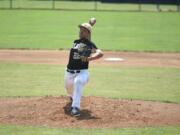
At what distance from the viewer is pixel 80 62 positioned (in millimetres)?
11203

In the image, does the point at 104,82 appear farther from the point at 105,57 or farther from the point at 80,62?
the point at 105,57

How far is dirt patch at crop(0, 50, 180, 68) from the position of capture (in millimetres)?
19859

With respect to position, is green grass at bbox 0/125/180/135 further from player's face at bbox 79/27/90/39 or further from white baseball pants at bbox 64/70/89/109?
player's face at bbox 79/27/90/39

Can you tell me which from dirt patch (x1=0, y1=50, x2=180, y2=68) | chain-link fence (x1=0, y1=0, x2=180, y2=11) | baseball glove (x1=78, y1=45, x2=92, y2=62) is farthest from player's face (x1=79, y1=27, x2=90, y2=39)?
chain-link fence (x1=0, y1=0, x2=180, y2=11)

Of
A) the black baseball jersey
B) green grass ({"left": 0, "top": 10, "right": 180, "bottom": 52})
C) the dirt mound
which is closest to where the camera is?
the dirt mound

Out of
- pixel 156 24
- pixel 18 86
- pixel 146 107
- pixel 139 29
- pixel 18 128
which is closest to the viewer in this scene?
pixel 18 128

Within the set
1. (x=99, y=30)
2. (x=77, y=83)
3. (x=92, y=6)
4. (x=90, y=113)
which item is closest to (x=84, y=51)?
(x=77, y=83)

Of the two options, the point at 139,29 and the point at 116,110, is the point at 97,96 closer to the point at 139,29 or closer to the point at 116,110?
the point at 116,110

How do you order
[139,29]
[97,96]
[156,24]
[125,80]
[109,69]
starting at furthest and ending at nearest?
[156,24] → [139,29] → [109,69] → [125,80] → [97,96]

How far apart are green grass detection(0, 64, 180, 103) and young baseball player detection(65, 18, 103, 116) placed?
2.70 metres

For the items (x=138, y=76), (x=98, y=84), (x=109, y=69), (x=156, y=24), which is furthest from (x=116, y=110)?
(x=156, y=24)

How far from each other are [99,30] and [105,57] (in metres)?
10.8

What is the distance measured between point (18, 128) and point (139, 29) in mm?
23675

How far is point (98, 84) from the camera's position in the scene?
15.7 meters
